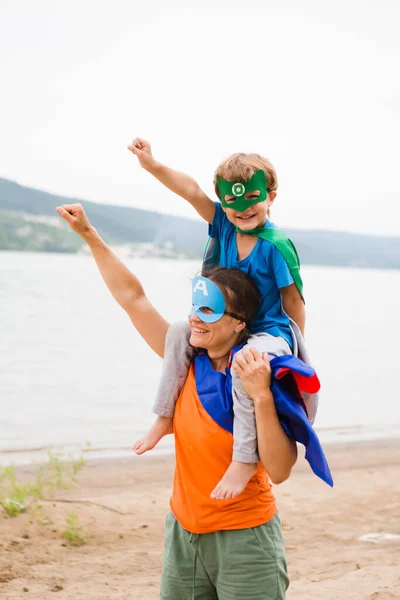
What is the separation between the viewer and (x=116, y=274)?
115 inches

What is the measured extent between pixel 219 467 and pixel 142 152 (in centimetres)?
135

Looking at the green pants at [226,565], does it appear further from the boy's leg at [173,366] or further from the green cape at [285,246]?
the green cape at [285,246]

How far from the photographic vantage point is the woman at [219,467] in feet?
8.64

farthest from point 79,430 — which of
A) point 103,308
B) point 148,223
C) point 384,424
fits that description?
point 148,223

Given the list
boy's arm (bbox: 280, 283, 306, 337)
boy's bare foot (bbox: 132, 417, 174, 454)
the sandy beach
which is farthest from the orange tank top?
the sandy beach

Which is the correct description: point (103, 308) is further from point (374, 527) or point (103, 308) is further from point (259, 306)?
point (259, 306)

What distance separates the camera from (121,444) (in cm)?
1080

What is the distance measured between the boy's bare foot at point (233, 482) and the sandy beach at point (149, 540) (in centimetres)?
266

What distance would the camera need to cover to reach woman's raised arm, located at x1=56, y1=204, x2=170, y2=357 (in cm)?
291

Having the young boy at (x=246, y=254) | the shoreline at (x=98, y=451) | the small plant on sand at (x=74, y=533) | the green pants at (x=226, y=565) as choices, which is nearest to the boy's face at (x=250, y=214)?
the young boy at (x=246, y=254)

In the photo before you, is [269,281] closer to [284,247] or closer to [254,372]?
[284,247]

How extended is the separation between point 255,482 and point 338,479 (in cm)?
653

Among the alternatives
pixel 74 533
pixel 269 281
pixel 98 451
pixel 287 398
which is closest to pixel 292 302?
pixel 269 281

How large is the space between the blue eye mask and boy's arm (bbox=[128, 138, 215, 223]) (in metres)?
0.61
